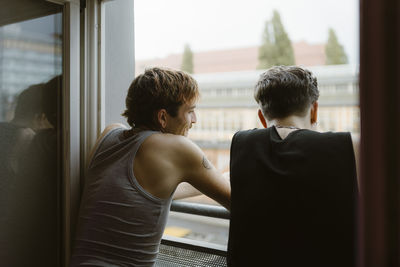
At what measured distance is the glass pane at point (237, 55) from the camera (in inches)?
492

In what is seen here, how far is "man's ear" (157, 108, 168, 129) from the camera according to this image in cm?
133

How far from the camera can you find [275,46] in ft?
63.6

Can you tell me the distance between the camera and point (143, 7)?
1.90 meters

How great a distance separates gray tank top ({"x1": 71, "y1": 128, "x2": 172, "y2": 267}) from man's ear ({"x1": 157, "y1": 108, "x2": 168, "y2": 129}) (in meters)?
0.07

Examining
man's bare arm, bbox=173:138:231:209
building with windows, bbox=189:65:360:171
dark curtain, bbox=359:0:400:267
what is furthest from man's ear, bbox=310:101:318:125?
building with windows, bbox=189:65:360:171

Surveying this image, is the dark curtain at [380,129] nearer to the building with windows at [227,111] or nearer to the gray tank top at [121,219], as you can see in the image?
the gray tank top at [121,219]

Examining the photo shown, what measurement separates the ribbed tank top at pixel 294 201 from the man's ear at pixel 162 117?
354 millimetres

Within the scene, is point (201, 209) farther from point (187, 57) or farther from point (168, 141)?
point (187, 57)

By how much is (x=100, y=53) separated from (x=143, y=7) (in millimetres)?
435

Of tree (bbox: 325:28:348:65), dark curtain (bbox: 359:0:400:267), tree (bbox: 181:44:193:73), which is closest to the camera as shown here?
dark curtain (bbox: 359:0:400:267)

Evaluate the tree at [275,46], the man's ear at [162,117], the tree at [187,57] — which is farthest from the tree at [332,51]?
the man's ear at [162,117]

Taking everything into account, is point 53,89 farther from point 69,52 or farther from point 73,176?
point 73,176

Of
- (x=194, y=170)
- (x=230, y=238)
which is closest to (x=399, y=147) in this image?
(x=230, y=238)

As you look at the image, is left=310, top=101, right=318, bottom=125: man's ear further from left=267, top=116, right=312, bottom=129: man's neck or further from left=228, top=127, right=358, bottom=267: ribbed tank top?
left=228, top=127, right=358, bottom=267: ribbed tank top
